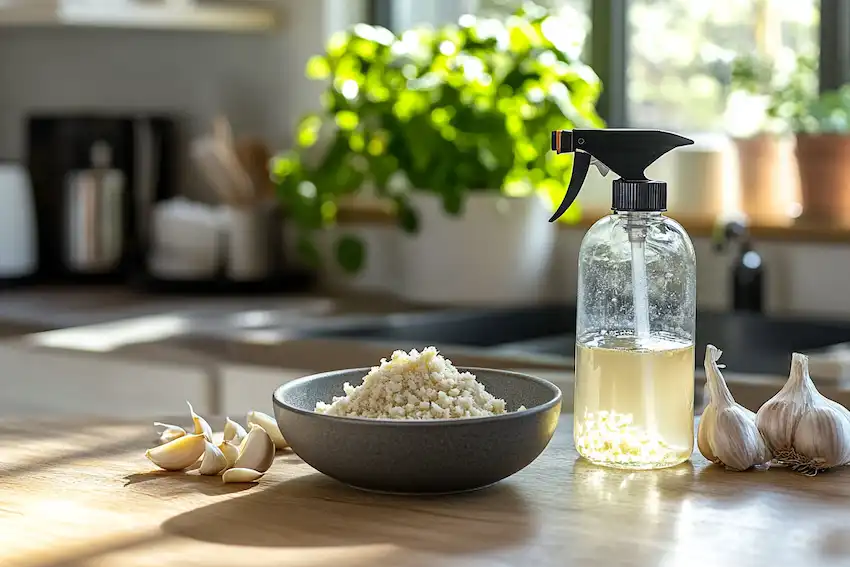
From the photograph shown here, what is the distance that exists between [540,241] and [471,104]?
30cm

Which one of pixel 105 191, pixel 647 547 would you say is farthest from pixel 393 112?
pixel 647 547

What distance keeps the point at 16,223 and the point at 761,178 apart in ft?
5.05

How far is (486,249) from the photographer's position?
2543mm

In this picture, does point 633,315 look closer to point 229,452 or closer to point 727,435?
point 727,435

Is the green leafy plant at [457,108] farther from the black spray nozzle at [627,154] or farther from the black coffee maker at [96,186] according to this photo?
the black spray nozzle at [627,154]

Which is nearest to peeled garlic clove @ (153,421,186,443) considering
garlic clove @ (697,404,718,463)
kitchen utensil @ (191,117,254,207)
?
garlic clove @ (697,404,718,463)

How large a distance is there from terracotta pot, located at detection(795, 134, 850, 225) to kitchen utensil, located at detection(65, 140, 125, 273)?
4.80 feet

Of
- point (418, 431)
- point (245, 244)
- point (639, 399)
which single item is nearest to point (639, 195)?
point (639, 399)

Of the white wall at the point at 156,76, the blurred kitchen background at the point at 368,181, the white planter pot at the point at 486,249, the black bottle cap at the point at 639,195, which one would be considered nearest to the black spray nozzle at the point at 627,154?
the black bottle cap at the point at 639,195

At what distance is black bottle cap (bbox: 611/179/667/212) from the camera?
112 centimetres

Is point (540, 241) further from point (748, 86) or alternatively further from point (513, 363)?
point (513, 363)

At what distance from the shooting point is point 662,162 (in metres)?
2.62

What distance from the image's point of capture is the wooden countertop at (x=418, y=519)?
35.3 inches

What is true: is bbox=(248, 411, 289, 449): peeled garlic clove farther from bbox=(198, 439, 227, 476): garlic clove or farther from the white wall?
the white wall
